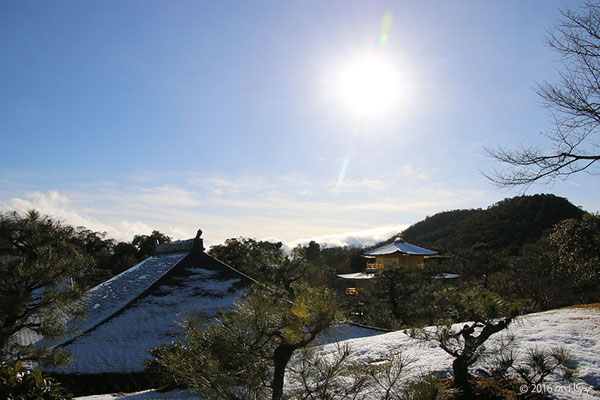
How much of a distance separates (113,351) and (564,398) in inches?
319

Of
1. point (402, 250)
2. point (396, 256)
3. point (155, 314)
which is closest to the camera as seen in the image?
point (155, 314)

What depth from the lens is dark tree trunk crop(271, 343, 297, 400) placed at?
283 cm

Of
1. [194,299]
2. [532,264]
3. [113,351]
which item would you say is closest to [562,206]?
[532,264]

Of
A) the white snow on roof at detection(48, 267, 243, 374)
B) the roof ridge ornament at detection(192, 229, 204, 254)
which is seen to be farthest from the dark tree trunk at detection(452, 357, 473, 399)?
the roof ridge ornament at detection(192, 229, 204, 254)

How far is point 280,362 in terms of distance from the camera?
9.42 ft

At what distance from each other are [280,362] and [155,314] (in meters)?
7.76

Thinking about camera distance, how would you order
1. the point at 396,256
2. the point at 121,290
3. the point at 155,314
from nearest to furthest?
the point at 155,314 < the point at 121,290 < the point at 396,256

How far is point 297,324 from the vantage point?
2.74 m

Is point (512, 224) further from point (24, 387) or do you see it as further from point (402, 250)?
point (24, 387)

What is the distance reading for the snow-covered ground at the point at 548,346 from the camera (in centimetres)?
403

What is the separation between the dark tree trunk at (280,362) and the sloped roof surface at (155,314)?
7.52 feet

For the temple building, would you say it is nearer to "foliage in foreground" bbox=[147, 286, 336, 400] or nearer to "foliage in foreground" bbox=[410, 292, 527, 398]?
"foliage in foreground" bbox=[410, 292, 527, 398]

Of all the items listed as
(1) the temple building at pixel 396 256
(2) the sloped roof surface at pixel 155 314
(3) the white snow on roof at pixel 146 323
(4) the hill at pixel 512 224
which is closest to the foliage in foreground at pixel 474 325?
(3) the white snow on roof at pixel 146 323

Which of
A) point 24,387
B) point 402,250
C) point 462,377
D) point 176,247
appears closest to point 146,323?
point 176,247
